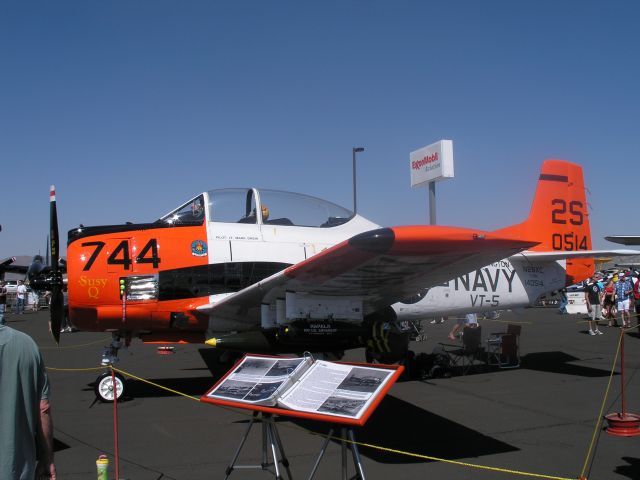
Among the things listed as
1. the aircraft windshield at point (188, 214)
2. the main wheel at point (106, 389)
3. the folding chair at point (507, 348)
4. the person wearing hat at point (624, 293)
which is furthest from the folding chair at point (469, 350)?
the person wearing hat at point (624, 293)

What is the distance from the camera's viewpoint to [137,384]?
30.6ft

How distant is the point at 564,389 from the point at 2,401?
26.2ft

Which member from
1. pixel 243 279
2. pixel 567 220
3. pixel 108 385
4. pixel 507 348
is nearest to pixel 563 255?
pixel 567 220

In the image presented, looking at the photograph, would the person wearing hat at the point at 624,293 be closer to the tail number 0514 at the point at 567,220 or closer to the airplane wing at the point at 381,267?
the tail number 0514 at the point at 567,220

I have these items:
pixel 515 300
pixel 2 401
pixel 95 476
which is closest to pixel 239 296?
pixel 95 476

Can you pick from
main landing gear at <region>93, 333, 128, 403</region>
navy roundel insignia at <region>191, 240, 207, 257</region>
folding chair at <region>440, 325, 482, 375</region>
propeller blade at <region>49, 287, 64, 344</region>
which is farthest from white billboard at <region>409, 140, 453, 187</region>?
propeller blade at <region>49, 287, 64, 344</region>

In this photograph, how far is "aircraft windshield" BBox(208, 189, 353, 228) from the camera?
856cm

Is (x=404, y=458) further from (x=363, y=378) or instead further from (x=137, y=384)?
(x=137, y=384)

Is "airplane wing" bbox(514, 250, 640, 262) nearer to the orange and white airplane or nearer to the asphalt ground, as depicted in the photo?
the orange and white airplane

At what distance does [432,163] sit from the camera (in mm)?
15375

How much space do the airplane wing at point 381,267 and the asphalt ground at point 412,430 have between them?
4.80ft

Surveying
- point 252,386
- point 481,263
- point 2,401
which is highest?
point 481,263

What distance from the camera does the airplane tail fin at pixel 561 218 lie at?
36.7 ft

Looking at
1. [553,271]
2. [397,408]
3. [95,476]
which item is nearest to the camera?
[95,476]
